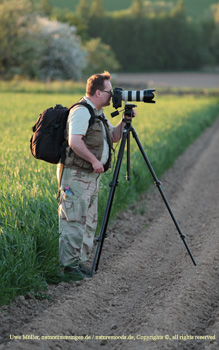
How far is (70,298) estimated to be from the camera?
573 cm

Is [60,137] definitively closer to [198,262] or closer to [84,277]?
[84,277]

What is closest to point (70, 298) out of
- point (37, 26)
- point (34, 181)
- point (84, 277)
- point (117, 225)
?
point (84, 277)

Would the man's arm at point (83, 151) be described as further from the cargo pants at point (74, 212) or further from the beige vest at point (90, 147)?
the cargo pants at point (74, 212)

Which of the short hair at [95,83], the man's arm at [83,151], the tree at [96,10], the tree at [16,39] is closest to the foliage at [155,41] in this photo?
the tree at [96,10]

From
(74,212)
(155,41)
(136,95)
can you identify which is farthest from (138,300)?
(155,41)

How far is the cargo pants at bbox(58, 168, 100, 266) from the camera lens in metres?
6.25

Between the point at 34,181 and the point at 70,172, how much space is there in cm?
197

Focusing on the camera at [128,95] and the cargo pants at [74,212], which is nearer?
the camera at [128,95]

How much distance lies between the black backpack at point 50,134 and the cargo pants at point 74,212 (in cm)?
27

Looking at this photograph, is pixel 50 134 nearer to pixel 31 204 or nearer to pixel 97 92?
pixel 97 92

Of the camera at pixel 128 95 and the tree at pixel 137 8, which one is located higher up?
the tree at pixel 137 8

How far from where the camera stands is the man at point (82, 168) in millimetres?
6051

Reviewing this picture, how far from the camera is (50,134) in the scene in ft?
20.0

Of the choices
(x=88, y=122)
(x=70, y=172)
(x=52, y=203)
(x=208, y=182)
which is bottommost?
(x=208, y=182)
